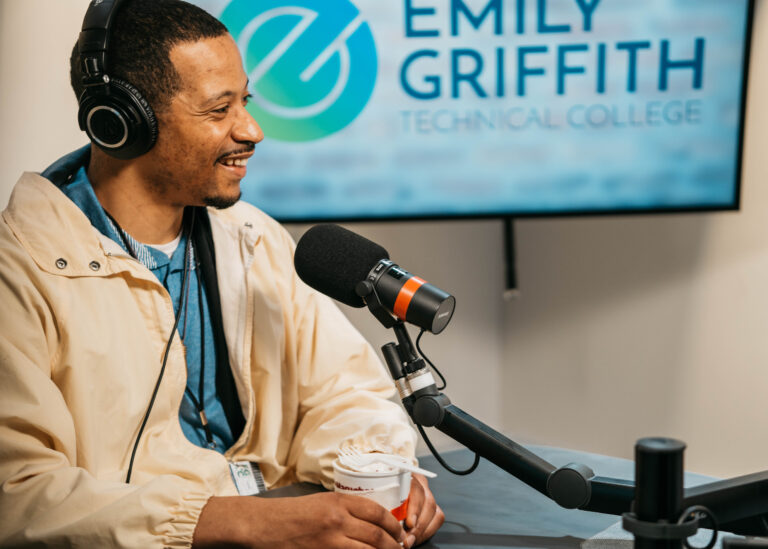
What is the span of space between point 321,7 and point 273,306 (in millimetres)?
1018

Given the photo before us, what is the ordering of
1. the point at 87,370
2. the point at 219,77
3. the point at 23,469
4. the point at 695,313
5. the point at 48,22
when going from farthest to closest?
the point at 695,313
the point at 48,22
the point at 219,77
the point at 87,370
the point at 23,469

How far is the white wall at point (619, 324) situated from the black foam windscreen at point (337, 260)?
123 cm

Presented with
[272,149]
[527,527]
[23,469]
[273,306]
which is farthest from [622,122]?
[23,469]

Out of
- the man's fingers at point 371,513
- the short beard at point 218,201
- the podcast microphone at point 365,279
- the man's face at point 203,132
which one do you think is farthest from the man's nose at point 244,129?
the man's fingers at point 371,513

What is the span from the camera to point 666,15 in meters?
2.41

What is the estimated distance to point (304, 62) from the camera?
2352 millimetres

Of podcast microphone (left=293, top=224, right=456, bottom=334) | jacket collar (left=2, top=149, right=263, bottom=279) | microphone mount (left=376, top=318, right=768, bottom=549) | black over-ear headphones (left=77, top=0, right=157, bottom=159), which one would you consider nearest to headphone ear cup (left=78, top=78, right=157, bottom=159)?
black over-ear headphones (left=77, top=0, right=157, bottom=159)

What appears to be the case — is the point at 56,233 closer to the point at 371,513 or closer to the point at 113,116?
the point at 113,116

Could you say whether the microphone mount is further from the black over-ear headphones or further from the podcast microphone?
the black over-ear headphones

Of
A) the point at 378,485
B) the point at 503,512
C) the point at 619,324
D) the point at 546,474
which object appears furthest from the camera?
the point at 619,324

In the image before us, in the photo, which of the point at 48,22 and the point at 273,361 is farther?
the point at 48,22

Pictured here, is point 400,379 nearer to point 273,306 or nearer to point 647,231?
point 273,306

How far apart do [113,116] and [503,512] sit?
876 mm

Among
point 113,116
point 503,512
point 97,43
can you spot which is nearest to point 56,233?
point 113,116
